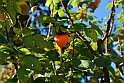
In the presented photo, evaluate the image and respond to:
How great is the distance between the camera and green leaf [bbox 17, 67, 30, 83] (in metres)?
1.19

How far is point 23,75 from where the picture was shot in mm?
1198

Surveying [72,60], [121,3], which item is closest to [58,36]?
[72,60]

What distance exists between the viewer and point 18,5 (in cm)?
138

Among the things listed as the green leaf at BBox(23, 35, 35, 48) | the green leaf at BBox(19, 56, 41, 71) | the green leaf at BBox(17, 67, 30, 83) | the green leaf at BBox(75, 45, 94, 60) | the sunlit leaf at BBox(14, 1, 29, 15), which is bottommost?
the green leaf at BBox(75, 45, 94, 60)

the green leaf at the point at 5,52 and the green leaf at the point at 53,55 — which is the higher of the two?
the green leaf at the point at 5,52

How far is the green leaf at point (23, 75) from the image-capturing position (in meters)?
1.19

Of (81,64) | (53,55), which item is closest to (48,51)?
(53,55)

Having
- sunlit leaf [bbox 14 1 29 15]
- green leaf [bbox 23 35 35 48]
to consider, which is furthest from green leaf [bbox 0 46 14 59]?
sunlit leaf [bbox 14 1 29 15]

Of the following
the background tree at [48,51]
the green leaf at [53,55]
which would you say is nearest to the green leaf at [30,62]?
the background tree at [48,51]

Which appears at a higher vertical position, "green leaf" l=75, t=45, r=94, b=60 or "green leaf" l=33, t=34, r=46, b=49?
"green leaf" l=33, t=34, r=46, b=49

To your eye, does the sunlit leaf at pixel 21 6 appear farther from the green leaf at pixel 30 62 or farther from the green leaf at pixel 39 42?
the green leaf at pixel 30 62

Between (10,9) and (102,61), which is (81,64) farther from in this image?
(10,9)

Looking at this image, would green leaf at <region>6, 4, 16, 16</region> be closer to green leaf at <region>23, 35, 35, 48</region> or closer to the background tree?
the background tree

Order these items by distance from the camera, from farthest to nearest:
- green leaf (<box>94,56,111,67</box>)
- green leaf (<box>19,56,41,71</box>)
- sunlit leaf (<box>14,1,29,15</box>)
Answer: sunlit leaf (<box>14,1,29,15</box>) → green leaf (<box>94,56,111,67</box>) → green leaf (<box>19,56,41,71</box>)
